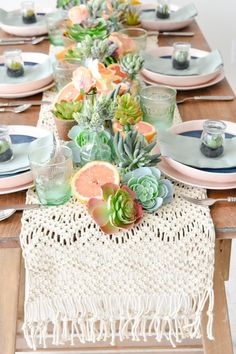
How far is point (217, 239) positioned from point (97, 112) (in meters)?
0.38

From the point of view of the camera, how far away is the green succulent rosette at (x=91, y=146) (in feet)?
3.67

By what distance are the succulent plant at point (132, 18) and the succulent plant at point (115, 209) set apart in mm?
1143

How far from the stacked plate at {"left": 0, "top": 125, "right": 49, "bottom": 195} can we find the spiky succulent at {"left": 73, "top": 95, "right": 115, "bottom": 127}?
152 millimetres

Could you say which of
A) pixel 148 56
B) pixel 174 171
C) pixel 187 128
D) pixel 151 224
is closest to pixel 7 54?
pixel 148 56

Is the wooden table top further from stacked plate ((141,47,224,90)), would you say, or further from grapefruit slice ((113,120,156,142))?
grapefruit slice ((113,120,156,142))

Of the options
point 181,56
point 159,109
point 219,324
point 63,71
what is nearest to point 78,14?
point 63,71

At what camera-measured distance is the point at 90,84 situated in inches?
47.6

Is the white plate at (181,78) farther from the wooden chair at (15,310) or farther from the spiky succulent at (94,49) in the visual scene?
the wooden chair at (15,310)

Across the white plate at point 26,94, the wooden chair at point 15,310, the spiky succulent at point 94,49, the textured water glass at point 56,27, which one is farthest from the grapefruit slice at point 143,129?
the textured water glass at point 56,27

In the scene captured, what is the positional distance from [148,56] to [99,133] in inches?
26.0

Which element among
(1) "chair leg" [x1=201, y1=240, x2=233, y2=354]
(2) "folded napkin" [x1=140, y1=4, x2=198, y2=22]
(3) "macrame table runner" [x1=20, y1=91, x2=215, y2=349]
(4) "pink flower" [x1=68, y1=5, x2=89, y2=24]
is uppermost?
(4) "pink flower" [x1=68, y1=5, x2=89, y2=24]

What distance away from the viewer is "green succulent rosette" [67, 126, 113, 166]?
112 cm

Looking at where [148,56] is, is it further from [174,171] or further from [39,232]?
[39,232]

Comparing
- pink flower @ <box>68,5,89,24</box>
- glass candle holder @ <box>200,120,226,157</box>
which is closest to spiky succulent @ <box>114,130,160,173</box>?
glass candle holder @ <box>200,120,226,157</box>
